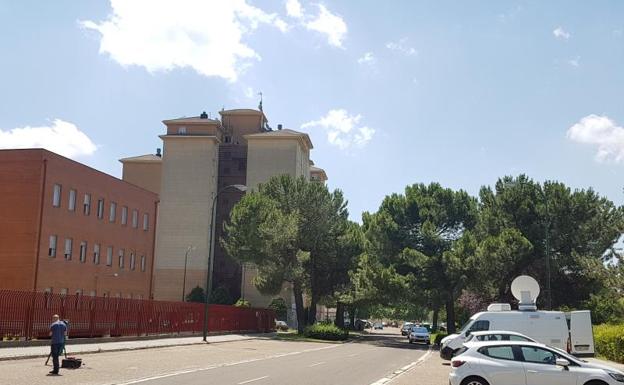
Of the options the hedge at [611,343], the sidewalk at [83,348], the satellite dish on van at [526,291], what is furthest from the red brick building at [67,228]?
the hedge at [611,343]

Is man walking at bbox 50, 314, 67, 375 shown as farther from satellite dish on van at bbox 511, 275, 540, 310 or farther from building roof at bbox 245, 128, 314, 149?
building roof at bbox 245, 128, 314, 149

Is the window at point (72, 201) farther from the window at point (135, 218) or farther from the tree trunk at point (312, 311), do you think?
the tree trunk at point (312, 311)

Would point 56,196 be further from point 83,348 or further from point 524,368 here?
point 524,368

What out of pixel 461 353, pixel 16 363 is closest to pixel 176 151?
pixel 16 363

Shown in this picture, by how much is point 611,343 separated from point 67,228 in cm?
3770

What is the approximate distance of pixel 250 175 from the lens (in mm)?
87688

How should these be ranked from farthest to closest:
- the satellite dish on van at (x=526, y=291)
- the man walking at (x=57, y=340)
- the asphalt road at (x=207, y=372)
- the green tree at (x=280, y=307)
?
the green tree at (x=280, y=307), the satellite dish on van at (x=526, y=291), the man walking at (x=57, y=340), the asphalt road at (x=207, y=372)

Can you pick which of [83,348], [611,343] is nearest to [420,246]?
[611,343]

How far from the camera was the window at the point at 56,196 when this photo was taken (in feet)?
152

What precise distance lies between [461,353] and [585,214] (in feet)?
116

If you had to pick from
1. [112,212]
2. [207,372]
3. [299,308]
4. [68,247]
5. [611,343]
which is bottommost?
[207,372]

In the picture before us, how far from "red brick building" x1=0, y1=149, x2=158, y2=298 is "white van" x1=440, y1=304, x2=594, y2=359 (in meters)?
32.1

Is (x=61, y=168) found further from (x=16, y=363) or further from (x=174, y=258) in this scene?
(x=174, y=258)

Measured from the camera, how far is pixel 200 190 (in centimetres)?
8856
